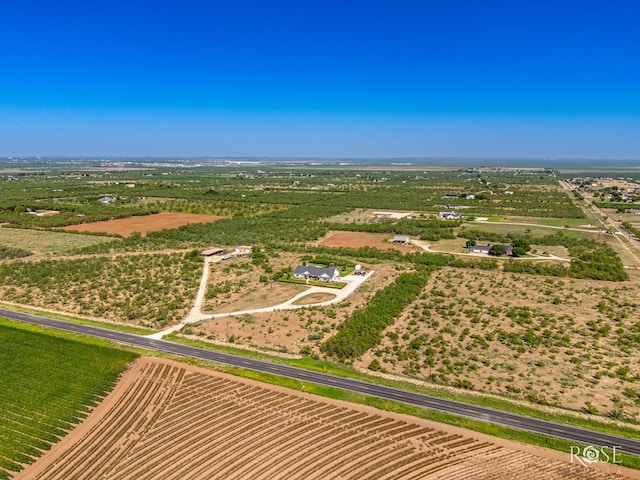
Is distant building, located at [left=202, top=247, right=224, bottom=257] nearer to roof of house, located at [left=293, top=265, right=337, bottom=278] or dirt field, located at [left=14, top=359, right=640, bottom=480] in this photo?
roof of house, located at [left=293, top=265, right=337, bottom=278]

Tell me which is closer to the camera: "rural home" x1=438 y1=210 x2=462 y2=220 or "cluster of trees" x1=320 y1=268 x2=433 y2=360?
"cluster of trees" x1=320 y1=268 x2=433 y2=360

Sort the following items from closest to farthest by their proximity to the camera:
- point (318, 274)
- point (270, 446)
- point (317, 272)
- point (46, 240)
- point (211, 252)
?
point (270, 446) → point (318, 274) → point (317, 272) → point (211, 252) → point (46, 240)

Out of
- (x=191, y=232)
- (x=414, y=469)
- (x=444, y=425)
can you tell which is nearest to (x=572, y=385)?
(x=444, y=425)

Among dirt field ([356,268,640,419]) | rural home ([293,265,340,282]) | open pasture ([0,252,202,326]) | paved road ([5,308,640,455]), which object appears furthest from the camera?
rural home ([293,265,340,282])

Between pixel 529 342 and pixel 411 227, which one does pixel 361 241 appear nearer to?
pixel 411 227

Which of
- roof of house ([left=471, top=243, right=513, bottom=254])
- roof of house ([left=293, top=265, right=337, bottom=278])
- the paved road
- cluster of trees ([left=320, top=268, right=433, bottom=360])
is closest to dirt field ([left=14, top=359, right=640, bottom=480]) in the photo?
the paved road

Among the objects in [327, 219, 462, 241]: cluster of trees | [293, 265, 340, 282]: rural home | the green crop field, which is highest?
[327, 219, 462, 241]: cluster of trees

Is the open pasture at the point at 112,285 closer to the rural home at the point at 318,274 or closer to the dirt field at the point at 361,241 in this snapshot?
the rural home at the point at 318,274

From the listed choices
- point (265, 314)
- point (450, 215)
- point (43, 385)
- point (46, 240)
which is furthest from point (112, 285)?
point (450, 215)
